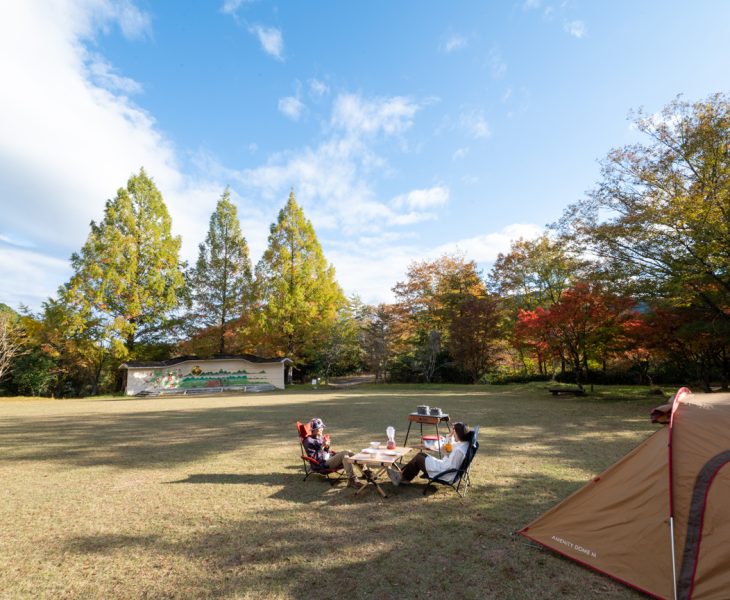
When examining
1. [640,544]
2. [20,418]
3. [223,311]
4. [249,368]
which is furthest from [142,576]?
[223,311]

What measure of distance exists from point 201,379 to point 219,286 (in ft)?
28.7

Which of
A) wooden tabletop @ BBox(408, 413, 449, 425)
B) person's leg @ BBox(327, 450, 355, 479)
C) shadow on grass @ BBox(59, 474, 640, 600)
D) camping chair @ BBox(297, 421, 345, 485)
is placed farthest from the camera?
wooden tabletop @ BBox(408, 413, 449, 425)

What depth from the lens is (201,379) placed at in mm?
29203

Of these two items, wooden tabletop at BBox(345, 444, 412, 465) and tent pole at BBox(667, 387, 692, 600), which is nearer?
tent pole at BBox(667, 387, 692, 600)

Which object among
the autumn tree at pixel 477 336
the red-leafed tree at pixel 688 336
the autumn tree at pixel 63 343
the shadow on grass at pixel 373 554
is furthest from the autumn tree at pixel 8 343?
the red-leafed tree at pixel 688 336

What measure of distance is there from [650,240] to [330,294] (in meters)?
24.0

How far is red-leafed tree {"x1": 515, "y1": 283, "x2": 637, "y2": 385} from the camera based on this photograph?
16.2 m

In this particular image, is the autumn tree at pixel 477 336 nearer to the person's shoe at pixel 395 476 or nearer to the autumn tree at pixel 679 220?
the autumn tree at pixel 679 220

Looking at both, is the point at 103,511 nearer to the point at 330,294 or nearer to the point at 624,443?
the point at 624,443

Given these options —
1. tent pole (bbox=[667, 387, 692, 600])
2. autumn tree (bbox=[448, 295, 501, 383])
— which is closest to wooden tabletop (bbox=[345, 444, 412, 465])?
tent pole (bbox=[667, 387, 692, 600])

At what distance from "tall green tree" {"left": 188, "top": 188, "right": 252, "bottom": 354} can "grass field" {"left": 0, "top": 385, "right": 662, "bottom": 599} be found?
24.6 meters

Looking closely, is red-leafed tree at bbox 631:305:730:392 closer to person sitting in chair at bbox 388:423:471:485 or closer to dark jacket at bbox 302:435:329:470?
person sitting in chair at bbox 388:423:471:485

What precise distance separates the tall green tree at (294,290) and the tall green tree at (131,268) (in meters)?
7.60

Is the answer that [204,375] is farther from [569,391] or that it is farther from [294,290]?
[569,391]
